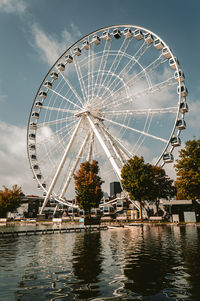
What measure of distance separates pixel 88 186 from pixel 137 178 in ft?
29.7

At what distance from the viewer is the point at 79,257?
12453 millimetres

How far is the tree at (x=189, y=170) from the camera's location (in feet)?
115

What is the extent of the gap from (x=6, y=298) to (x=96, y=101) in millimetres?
40763

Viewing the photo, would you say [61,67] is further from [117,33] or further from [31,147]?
[31,147]

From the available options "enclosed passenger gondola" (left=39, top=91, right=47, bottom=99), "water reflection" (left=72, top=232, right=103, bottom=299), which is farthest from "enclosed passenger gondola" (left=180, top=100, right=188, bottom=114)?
"enclosed passenger gondola" (left=39, top=91, right=47, bottom=99)

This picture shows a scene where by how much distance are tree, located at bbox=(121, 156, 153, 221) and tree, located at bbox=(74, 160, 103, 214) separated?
5264mm

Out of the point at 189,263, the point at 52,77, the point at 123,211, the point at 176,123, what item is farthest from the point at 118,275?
the point at 123,211

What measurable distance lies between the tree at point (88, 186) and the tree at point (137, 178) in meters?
5.26

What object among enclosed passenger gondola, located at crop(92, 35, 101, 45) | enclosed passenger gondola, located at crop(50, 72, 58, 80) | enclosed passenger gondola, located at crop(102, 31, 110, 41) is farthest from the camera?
enclosed passenger gondola, located at crop(50, 72, 58, 80)

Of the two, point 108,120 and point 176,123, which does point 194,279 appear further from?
point 108,120

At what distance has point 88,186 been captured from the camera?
139 feet

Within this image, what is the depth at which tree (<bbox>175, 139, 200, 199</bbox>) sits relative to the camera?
34.9 metres

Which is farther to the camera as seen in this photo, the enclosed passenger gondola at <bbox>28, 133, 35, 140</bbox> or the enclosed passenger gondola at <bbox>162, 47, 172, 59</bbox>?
the enclosed passenger gondola at <bbox>28, 133, 35, 140</bbox>

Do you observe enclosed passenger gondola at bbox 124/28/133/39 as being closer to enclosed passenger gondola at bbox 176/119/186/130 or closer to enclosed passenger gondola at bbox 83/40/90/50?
enclosed passenger gondola at bbox 83/40/90/50
